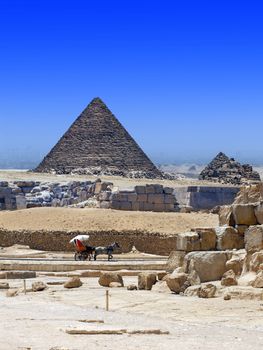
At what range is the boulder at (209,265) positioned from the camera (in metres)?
14.0

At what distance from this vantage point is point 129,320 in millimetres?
10773

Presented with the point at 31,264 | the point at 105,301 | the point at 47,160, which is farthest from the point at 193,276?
the point at 47,160

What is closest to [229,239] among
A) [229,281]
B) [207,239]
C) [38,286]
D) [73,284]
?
[207,239]

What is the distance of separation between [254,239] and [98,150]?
6673 cm

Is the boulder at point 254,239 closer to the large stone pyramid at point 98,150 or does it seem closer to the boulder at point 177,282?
the boulder at point 177,282

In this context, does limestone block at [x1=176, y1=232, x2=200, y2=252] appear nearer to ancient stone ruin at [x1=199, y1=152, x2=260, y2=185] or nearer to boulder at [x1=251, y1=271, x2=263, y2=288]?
boulder at [x1=251, y1=271, x2=263, y2=288]

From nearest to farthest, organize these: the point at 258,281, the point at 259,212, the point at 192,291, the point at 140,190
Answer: the point at 258,281, the point at 192,291, the point at 259,212, the point at 140,190

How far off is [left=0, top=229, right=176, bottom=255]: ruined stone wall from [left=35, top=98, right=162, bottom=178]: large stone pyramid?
42.4 m

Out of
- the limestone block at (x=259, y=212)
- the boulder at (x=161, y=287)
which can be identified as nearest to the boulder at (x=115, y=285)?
the boulder at (x=161, y=287)

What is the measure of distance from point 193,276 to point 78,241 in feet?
40.1

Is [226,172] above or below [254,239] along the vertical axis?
above

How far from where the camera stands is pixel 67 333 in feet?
30.8

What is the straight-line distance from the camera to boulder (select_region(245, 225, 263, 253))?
13.7 metres

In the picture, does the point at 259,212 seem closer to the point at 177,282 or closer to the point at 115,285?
the point at 177,282
